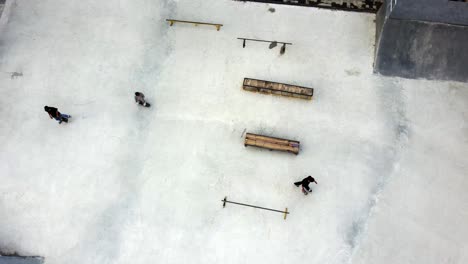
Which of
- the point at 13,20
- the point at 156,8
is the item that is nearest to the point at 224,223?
the point at 156,8

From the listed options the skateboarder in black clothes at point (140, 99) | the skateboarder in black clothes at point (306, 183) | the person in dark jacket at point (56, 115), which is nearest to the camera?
the skateboarder in black clothes at point (306, 183)

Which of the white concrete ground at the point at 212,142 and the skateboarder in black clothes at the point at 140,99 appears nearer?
the white concrete ground at the point at 212,142

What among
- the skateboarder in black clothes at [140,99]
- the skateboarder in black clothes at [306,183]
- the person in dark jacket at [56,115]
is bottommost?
the skateboarder in black clothes at [306,183]

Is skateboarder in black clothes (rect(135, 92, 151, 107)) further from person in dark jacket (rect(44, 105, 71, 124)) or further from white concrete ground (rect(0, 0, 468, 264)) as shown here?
person in dark jacket (rect(44, 105, 71, 124))

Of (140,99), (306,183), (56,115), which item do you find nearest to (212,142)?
(140,99)

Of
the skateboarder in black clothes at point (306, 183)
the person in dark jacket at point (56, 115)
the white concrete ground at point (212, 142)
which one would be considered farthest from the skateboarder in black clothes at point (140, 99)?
the skateboarder in black clothes at point (306, 183)

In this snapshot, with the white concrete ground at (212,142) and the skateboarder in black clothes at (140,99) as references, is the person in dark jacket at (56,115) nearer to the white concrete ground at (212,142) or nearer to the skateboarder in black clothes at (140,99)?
the white concrete ground at (212,142)
